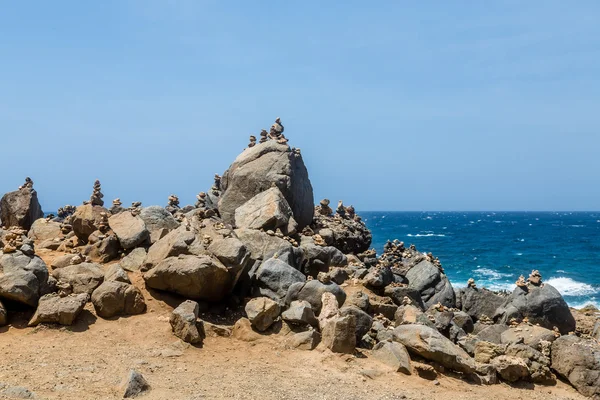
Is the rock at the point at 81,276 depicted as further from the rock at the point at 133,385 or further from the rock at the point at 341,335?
the rock at the point at 341,335

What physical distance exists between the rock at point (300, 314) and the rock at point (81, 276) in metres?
6.27

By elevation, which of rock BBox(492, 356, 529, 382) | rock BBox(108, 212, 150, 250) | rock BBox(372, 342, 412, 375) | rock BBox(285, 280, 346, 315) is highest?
rock BBox(108, 212, 150, 250)

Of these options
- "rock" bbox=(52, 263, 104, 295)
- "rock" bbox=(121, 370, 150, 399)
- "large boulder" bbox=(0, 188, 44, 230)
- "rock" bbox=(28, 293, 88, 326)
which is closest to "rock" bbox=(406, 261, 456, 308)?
"rock" bbox=(52, 263, 104, 295)

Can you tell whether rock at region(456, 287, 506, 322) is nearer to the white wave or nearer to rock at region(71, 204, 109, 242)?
rock at region(71, 204, 109, 242)

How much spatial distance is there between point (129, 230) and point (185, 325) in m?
6.48

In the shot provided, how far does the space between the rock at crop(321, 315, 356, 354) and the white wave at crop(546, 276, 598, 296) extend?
33.6 metres

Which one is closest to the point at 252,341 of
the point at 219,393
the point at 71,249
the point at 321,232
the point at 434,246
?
the point at 219,393

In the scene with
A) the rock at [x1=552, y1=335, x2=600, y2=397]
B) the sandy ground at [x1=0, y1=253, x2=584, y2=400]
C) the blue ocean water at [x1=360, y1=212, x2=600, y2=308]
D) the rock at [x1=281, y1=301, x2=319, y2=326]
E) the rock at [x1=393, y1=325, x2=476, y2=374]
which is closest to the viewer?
the sandy ground at [x1=0, y1=253, x2=584, y2=400]

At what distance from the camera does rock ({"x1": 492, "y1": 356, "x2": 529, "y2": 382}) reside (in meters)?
16.2

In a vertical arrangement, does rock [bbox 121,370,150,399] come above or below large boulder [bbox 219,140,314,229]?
below

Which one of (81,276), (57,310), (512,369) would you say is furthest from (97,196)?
(512,369)

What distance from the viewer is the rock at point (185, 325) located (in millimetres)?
15711

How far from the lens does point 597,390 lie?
16.2m

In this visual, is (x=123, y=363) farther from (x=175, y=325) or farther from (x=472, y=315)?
(x=472, y=315)
